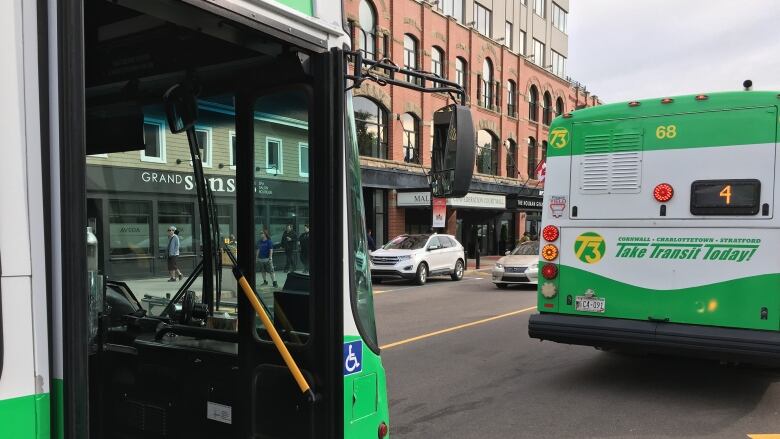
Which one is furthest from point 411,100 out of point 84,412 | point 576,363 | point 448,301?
point 84,412

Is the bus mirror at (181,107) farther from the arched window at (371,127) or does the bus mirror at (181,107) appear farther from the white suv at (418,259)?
the arched window at (371,127)

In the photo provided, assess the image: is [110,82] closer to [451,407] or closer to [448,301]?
[451,407]

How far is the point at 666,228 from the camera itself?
5828 millimetres

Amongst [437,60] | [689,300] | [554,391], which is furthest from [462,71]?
[689,300]

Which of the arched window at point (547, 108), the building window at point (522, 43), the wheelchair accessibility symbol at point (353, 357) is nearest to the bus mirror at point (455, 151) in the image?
the wheelchair accessibility symbol at point (353, 357)

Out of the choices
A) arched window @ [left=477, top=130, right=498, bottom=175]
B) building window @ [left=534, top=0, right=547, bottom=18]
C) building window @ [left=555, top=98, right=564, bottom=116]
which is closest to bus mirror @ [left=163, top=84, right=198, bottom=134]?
arched window @ [left=477, top=130, right=498, bottom=175]

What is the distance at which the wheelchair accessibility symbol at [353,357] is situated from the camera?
2477mm

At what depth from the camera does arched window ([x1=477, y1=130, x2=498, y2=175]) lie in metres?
34.3

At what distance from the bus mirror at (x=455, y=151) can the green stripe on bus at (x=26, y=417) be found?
1726 mm

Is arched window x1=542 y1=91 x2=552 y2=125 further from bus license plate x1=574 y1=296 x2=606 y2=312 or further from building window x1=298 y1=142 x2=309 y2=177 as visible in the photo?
building window x1=298 y1=142 x2=309 y2=177

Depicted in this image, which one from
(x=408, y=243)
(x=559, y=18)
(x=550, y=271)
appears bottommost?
(x=408, y=243)

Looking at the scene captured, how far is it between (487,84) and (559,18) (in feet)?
42.5

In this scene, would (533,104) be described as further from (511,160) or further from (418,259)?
(418,259)

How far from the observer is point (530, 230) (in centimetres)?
4091
